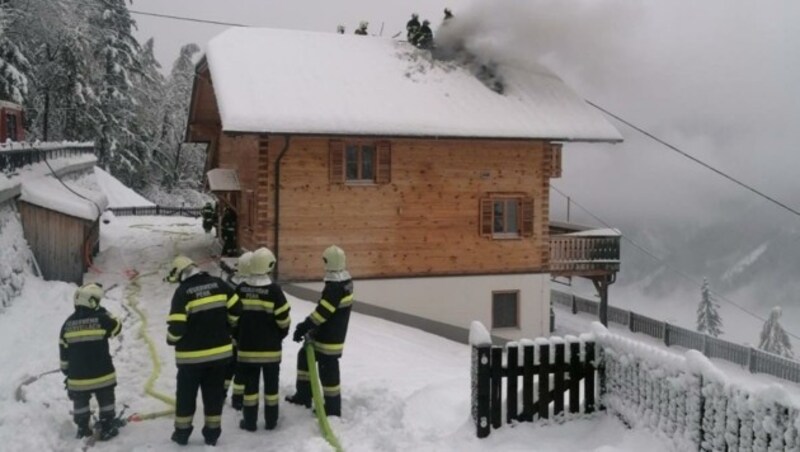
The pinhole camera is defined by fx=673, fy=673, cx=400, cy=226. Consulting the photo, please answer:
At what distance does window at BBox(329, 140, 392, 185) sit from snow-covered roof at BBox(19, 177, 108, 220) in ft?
21.3

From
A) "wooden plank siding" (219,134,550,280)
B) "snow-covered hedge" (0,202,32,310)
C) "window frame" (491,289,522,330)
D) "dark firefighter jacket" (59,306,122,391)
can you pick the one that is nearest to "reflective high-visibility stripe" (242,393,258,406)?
"dark firefighter jacket" (59,306,122,391)

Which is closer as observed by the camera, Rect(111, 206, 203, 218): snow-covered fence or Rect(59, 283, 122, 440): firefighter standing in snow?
Rect(59, 283, 122, 440): firefighter standing in snow

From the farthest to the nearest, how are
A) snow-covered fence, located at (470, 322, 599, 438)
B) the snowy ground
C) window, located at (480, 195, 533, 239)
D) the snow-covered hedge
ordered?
1. window, located at (480, 195, 533, 239)
2. the snow-covered hedge
3. snow-covered fence, located at (470, 322, 599, 438)
4. the snowy ground

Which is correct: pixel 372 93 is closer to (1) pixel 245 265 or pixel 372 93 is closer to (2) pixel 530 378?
(1) pixel 245 265

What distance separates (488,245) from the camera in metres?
19.5

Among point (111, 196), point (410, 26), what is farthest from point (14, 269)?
point (111, 196)

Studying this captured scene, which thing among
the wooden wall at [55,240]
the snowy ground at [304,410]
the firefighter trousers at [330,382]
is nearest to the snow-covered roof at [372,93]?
the wooden wall at [55,240]

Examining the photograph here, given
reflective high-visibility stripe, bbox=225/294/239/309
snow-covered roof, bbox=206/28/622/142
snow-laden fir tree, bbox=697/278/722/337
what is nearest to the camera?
reflective high-visibility stripe, bbox=225/294/239/309

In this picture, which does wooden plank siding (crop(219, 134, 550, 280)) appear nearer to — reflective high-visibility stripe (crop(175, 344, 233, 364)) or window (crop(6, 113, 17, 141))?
window (crop(6, 113, 17, 141))

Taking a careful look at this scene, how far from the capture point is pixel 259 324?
7855 mm

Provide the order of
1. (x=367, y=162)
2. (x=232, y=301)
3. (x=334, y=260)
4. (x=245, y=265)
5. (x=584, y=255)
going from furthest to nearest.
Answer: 1. (x=584, y=255)
2. (x=367, y=162)
3. (x=334, y=260)
4. (x=245, y=265)
5. (x=232, y=301)

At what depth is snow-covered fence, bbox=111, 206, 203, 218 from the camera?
4078cm

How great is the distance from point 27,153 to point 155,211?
1007 inches

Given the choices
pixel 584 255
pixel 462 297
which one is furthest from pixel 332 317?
pixel 584 255
